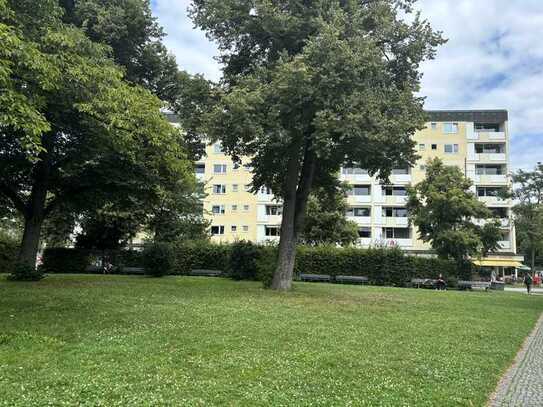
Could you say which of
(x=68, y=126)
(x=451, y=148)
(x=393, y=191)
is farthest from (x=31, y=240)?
(x=451, y=148)

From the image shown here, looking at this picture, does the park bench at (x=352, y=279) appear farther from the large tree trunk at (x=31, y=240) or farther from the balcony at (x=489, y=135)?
the balcony at (x=489, y=135)

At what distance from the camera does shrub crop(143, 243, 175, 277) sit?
106ft

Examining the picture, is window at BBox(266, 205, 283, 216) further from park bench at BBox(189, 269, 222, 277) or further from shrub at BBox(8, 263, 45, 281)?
shrub at BBox(8, 263, 45, 281)

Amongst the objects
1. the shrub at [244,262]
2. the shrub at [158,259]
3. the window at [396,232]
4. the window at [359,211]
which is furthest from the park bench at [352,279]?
the window at [359,211]

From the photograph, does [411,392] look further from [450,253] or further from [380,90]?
[450,253]

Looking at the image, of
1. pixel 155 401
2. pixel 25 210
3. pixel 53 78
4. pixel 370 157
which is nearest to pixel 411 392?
pixel 155 401

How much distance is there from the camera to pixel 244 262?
104ft

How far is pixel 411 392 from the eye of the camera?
6.73 metres

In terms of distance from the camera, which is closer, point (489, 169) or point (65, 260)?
point (65, 260)

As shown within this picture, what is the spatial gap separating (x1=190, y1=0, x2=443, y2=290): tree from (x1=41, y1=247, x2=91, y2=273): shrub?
1722 centimetres

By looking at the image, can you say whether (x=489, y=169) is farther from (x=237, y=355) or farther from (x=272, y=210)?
(x=237, y=355)

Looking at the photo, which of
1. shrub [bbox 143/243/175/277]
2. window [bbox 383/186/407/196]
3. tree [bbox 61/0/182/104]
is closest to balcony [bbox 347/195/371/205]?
window [bbox 383/186/407/196]

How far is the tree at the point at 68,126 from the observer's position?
33.1 ft

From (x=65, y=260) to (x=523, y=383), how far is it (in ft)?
107
